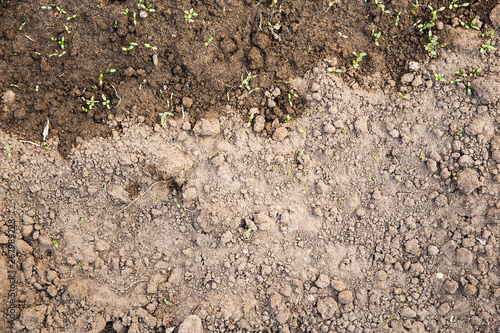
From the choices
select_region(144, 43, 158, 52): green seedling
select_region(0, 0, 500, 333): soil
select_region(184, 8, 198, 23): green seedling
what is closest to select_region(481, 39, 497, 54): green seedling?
select_region(0, 0, 500, 333): soil

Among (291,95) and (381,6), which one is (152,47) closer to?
(291,95)

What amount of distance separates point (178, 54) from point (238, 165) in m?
1.26

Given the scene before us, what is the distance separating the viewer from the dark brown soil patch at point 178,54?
128 inches

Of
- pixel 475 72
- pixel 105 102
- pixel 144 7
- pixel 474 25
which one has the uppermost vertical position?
pixel 474 25

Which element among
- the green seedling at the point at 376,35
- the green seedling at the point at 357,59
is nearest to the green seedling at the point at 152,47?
the green seedling at the point at 357,59

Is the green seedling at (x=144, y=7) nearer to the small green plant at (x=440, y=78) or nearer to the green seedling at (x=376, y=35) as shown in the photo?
the green seedling at (x=376, y=35)

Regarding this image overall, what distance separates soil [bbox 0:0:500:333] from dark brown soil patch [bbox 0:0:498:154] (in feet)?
0.05

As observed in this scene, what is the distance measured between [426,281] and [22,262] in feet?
13.5

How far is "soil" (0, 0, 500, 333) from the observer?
3.22 meters

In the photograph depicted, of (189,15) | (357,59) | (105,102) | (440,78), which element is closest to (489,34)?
(440,78)

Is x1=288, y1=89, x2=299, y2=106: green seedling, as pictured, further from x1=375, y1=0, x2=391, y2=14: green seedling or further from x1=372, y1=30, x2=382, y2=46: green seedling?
x1=375, y1=0, x2=391, y2=14: green seedling

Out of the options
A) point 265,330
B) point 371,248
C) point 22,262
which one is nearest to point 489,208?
Answer: point 371,248

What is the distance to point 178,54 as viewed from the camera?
3.26 m

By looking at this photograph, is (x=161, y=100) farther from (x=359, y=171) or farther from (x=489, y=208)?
(x=489, y=208)
